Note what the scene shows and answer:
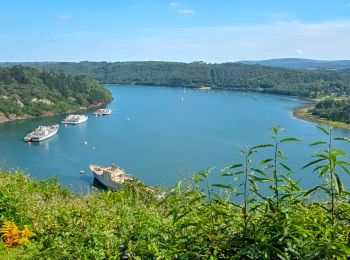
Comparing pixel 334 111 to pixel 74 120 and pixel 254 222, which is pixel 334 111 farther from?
pixel 254 222

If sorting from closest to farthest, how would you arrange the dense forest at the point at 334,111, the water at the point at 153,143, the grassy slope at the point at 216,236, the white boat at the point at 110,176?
the grassy slope at the point at 216,236 < the white boat at the point at 110,176 < the water at the point at 153,143 < the dense forest at the point at 334,111

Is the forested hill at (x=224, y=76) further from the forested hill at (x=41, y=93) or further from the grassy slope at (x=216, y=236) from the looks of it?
the grassy slope at (x=216, y=236)

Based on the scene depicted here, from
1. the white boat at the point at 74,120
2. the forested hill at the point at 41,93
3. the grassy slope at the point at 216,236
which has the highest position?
the grassy slope at the point at 216,236

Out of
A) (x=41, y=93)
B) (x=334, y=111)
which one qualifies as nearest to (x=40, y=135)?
(x=41, y=93)

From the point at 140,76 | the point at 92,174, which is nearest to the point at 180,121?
the point at 92,174

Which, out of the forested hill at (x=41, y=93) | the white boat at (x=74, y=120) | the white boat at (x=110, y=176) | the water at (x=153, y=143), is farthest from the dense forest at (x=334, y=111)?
the forested hill at (x=41, y=93)

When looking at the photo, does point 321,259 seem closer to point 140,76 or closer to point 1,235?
point 1,235
